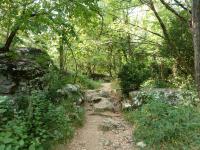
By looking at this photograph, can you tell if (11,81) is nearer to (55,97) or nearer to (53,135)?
(55,97)

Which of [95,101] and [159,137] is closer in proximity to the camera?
[159,137]

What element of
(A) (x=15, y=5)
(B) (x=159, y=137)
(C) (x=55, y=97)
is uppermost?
(A) (x=15, y=5)

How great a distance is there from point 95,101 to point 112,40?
182 inches

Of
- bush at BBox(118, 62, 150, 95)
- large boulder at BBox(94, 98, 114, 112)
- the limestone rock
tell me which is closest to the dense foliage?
bush at BBox(118, 62, 150, 95)

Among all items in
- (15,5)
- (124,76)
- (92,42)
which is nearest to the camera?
(15,5)

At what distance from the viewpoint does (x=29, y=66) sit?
8828mm

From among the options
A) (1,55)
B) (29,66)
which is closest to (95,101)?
(29,66)

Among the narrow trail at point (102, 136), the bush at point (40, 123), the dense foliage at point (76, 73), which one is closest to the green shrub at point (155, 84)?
the dense foliage at point (76, 73)

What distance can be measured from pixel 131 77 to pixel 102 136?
5418mm

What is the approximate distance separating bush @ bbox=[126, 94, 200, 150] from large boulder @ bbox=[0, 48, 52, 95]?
337 cm

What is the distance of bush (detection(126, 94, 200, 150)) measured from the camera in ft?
18.5

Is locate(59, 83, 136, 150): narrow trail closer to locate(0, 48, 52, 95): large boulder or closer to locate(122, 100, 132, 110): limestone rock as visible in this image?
locate(122, 100, 132, 110): limestone rock

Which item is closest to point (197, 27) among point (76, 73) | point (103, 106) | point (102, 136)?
point (102, 136)

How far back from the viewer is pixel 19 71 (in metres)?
8.41
